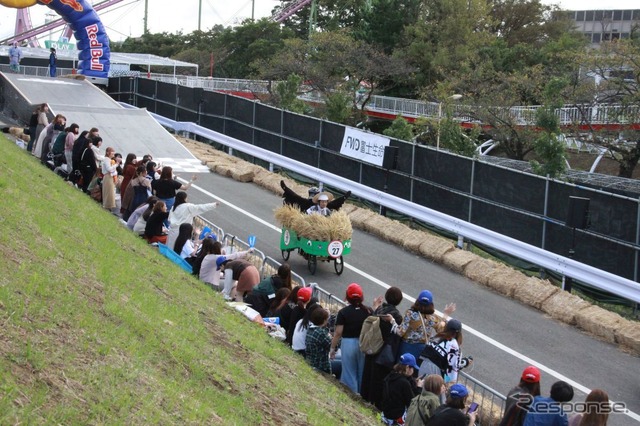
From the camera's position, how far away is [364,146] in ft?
82.1

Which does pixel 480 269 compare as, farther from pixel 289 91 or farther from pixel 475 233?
pixel 289 91

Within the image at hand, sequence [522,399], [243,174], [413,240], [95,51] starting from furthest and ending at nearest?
[95,51]
[243,174]
[413,240]
[522,399]

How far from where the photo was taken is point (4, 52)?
221 feet

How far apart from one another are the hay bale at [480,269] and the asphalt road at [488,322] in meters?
0.18

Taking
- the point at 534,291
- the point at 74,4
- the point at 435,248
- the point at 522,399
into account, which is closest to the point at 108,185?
the point at 435,248

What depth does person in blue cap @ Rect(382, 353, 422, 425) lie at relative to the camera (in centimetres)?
986

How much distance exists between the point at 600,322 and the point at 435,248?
4899 mm

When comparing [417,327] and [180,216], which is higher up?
[180,216]

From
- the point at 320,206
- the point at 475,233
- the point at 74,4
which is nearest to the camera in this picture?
the point at 320,206

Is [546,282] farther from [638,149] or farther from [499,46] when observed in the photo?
[499,46]

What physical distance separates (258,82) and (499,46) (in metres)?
16.8

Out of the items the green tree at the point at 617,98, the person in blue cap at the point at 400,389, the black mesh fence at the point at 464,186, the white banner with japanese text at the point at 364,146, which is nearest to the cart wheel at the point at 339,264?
the black mesh fence at the point at 464,186

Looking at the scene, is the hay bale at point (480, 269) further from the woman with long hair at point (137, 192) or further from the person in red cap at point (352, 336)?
the person in red cap at point (352, 336)

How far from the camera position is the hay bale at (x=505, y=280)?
55.6 feet
